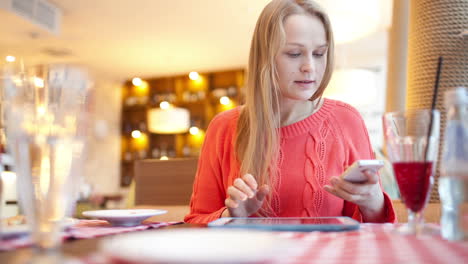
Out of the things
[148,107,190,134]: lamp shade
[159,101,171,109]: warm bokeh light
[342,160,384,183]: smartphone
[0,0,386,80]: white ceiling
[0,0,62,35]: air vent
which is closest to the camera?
[342,160,384,183]: smartphone

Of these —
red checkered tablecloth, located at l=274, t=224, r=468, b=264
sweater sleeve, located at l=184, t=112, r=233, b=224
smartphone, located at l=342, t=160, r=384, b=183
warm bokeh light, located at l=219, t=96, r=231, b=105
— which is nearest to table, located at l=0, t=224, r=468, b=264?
red checkered tablecloth, located at l=274, t=224, r=468, b=264

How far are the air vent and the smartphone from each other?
420 centimetres

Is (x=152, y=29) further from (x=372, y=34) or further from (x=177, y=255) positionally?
(x=177, y=255)

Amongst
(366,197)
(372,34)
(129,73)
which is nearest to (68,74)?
(366,197)

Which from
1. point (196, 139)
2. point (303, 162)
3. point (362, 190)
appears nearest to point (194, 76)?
point (196, 139)

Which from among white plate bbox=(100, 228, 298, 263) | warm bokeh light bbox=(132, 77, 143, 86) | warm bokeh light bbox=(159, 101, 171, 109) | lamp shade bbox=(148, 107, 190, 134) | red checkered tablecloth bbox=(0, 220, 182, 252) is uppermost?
warm bokeh light bbox=(132, 77, 143, 86)

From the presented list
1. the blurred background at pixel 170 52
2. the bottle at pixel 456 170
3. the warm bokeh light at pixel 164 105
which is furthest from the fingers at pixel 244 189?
the warm bokeh light at pixel 164 105

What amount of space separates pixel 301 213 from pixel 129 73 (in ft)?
21.7

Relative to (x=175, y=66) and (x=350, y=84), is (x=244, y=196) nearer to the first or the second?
(x=350, y=84)

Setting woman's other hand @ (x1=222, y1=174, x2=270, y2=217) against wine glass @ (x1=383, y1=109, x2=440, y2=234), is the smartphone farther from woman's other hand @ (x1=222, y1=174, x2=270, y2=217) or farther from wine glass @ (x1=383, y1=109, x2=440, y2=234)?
A: woman's other hand @ (x1=222, y1=174, x2=270, y2=217)

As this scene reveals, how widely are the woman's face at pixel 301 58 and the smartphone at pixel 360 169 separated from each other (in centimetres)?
41

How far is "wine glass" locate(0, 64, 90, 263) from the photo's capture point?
0.48 m

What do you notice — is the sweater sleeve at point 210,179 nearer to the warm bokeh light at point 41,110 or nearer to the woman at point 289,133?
the woman at point 289,133

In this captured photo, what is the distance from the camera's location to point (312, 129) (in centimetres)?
133
